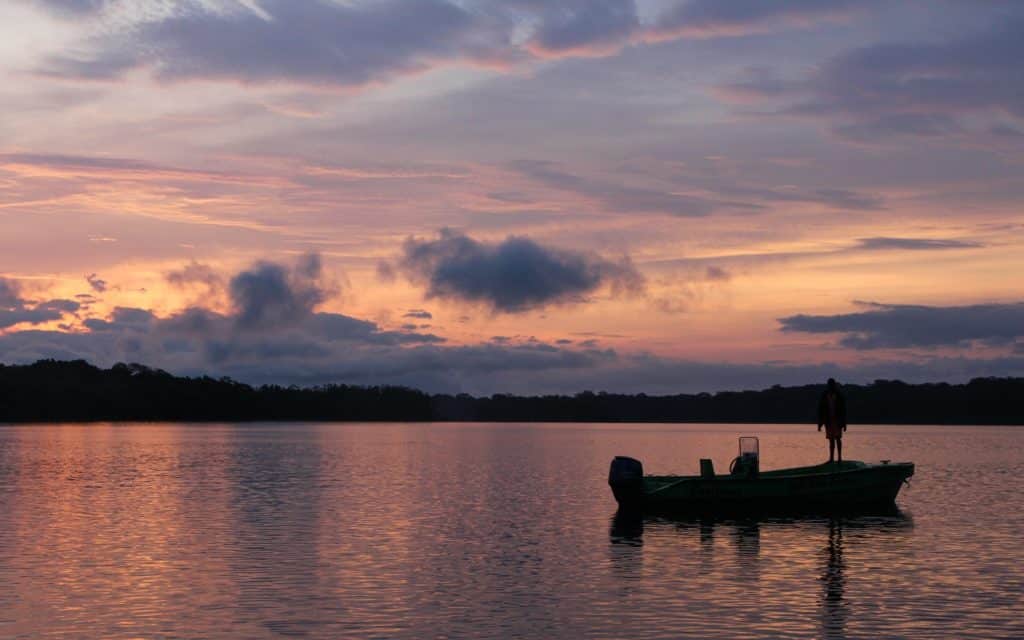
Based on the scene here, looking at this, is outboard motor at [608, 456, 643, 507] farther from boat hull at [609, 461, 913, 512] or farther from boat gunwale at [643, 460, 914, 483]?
boat gunwale at [643, 460, 914, 483]

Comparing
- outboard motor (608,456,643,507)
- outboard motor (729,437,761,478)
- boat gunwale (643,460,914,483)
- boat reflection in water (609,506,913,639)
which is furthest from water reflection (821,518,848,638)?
outboard motor (608,456,643,507)

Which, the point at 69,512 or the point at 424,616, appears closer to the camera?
the point at 424,616

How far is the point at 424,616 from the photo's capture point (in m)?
27.2

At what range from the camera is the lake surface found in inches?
1034

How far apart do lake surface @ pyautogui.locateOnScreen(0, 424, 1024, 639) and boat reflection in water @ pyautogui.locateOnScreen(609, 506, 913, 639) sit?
0.41ft

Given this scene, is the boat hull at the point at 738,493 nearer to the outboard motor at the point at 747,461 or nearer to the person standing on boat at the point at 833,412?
the outboard motor at the point at 747,461

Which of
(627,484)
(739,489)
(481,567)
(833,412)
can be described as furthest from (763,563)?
(833,412)

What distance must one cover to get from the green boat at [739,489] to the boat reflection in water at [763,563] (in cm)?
63

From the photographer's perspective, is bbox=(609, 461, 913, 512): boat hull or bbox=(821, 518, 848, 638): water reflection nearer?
bbox=(821, 518, 848, 638): water reflection

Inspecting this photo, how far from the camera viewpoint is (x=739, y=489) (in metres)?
50.8

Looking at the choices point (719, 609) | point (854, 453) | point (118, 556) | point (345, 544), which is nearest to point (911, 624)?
point (719, 609)

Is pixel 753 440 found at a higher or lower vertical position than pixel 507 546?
higher

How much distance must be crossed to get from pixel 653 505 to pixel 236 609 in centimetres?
2646

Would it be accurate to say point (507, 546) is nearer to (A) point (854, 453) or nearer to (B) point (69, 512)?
(B) point (69, 512)
